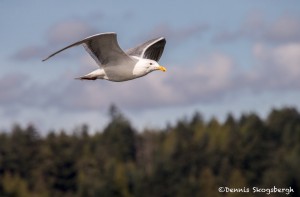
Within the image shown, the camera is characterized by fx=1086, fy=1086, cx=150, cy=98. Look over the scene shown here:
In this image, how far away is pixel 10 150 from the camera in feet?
250

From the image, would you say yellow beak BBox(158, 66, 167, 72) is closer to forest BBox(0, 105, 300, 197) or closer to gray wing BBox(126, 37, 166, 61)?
gray wing BBox(126, 37, 166, 61)

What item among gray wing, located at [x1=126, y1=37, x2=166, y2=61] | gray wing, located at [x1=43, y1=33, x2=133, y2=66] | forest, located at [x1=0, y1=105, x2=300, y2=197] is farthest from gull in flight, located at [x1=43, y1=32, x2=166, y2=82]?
forest, located at [x1=0, y1=105, x2=300, y2=197]

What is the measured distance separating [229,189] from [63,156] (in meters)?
22.0

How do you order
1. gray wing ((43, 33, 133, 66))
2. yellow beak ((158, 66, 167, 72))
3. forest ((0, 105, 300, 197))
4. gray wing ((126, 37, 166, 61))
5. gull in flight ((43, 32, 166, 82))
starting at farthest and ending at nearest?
forest ((0, 105, 300, 197)) → gray wing ((126, 37, 166, 61)) → yellow beak ((158, 66, 167, 72)) → gull in flight ((43, 32, 166, 82)) → gray wing ((43, 33, 133, 66))

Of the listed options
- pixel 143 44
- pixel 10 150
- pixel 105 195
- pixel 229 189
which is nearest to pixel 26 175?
pixel 10 150

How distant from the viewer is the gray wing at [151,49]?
2248 cm

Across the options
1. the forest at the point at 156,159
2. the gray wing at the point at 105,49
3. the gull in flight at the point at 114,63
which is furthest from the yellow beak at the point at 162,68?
the forest at the point at 156,159

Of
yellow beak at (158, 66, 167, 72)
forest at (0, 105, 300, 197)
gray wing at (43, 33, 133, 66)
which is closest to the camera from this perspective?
gray wing at (43, 33, 133, 66)

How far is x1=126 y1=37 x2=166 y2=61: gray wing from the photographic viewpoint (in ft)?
73.8

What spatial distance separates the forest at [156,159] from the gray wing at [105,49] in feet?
123

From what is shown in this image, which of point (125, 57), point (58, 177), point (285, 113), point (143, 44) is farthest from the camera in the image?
point (285, 113)

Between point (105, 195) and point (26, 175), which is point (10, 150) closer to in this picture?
point (26, 175)

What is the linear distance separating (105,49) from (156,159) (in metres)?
54.3

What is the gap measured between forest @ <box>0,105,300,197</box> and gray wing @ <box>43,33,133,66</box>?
37486 millimetres
